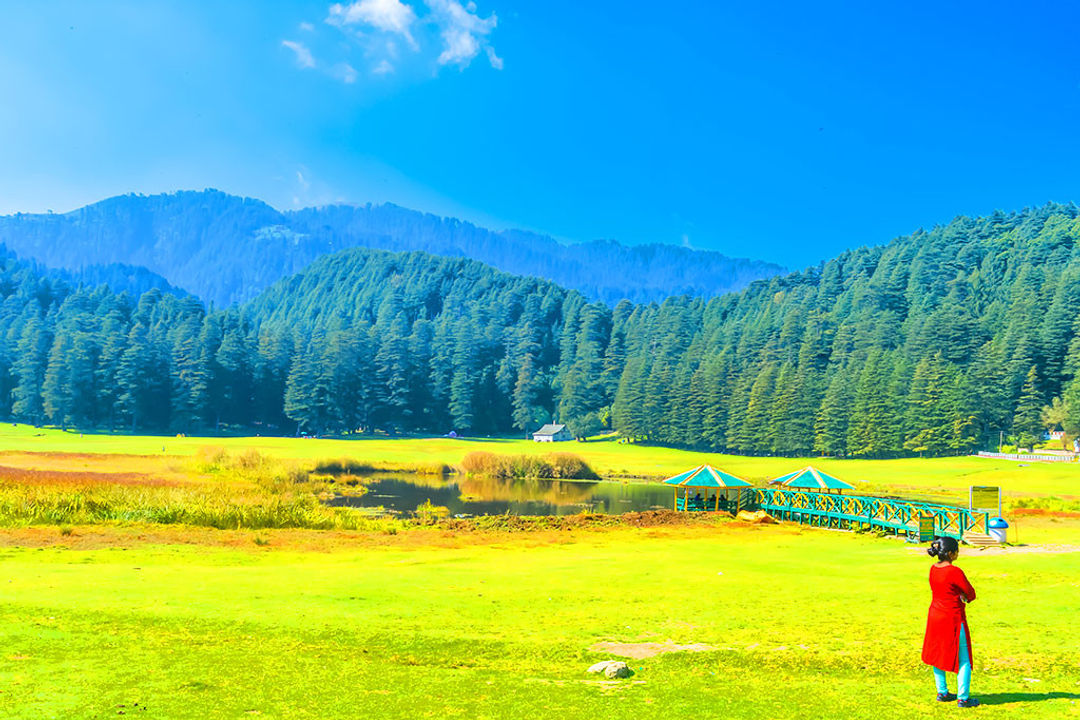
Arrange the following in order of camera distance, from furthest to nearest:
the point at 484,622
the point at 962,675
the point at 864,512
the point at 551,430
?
the point at 551,430 < the point at 864,512 < the point at 484,622 < the point at 962,675

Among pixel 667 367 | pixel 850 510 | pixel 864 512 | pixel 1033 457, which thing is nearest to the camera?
pixel 850 510

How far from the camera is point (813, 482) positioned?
39.3 m

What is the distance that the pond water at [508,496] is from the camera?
46625 millimetres

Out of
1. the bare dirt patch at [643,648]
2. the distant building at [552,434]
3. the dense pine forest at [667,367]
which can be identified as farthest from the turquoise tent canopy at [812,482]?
the distant building at [552,434]

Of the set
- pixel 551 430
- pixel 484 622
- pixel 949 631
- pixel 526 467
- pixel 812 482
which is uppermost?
pixel 551 430

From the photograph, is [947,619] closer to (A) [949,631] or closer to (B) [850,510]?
(A) [949,631]

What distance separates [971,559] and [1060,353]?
107947mm

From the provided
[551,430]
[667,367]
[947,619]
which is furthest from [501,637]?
[551,430]

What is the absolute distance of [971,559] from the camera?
22.0 meters

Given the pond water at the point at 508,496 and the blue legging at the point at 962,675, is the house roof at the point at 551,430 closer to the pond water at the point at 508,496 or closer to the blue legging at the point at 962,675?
the pond water at the point at 508,496

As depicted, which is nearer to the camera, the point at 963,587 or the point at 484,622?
the point at 963,587

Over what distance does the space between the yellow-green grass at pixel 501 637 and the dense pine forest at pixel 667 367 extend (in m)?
86.4

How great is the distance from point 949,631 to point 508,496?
146 ft

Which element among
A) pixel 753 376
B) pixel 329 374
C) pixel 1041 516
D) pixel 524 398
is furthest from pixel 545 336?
pixel 1041 516
